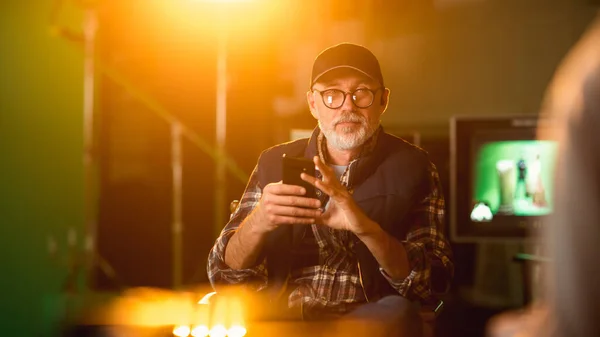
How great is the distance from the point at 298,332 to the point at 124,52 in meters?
2.68

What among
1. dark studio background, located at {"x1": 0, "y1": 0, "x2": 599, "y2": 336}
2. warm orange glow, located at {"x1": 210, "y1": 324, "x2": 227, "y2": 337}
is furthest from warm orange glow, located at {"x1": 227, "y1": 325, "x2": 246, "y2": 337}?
dark studio background, located at {"x1": 0, "y1": 0, "x2": 599, "y2": 336}

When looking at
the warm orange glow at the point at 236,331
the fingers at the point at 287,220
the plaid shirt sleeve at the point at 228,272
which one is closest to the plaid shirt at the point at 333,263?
the plaid shirt sleeve at the point at 228,272

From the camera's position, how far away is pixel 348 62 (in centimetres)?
191

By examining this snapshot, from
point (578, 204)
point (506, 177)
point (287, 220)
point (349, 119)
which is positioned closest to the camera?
point (578, 204)

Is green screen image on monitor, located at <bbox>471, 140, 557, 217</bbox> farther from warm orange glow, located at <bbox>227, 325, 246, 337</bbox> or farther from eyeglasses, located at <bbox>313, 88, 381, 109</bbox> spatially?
warm orange glow, located at <bbox>227, 325, 246, 337</bbox>

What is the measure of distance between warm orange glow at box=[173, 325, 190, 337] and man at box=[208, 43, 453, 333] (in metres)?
0.43

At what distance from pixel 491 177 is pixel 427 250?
1.19 m

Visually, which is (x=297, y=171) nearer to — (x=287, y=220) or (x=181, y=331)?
(x=287, y=220)

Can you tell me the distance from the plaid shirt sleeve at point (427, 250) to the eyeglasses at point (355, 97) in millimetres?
292

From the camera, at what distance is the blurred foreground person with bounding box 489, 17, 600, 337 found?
Answer: 50 centimetres

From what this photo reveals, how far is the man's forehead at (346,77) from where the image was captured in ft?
6.26

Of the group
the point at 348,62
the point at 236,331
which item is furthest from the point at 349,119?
the point at 236,331

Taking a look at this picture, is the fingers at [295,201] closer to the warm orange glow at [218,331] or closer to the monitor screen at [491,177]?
the warm orange glow at [218,331]

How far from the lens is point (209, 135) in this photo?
3.63m
